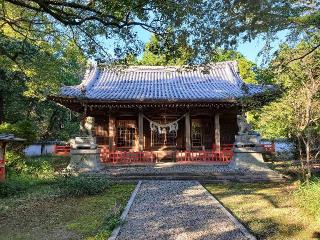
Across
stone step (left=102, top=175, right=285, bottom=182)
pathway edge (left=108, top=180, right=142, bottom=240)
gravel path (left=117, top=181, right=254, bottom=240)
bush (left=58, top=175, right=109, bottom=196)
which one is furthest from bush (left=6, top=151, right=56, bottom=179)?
gravel path (left=117, top=181, right=254, bottom=240)

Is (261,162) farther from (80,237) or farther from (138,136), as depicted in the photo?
(80,237)

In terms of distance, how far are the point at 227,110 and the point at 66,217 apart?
46.5ft

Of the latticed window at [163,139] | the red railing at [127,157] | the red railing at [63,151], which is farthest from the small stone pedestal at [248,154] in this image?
the red railing at [63,151]

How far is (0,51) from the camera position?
628 inches

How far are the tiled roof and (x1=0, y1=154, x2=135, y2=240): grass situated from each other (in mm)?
6276

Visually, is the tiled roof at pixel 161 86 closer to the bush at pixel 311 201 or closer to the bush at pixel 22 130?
the bush at pixel 22 130

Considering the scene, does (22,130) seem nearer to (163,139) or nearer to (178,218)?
(163,139)

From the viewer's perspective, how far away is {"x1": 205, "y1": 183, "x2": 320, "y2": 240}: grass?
7.20 meters

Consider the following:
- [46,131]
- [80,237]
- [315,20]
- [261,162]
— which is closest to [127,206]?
[80,237]

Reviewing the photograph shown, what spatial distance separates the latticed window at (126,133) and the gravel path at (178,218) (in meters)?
9.69

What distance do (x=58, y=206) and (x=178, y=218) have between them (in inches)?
152

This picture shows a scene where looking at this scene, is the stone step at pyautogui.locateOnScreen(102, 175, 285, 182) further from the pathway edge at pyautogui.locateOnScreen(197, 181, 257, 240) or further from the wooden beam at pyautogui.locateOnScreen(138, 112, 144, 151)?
the wooden beam at pyautogui.locateOnScreen(138, 112, 144, 151)

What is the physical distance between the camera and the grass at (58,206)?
24.6 feet

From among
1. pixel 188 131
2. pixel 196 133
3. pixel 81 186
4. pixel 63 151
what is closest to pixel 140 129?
pixel 188 131
